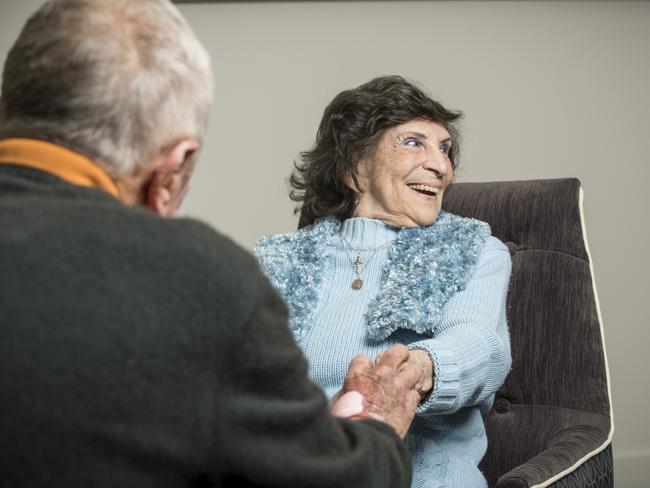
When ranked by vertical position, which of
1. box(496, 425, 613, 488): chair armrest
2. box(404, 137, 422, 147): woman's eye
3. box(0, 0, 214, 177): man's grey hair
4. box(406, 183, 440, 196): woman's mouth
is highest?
box(404, 137, 422, 147): woman's eye

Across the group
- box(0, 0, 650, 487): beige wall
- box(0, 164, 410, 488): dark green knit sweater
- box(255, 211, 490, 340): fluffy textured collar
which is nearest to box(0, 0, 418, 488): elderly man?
box(0, 164, 410, 488): dark green knit sweater

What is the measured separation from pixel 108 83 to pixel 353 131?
121 centimetres

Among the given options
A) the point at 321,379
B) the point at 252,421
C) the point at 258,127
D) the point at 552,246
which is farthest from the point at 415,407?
the point at 258,127

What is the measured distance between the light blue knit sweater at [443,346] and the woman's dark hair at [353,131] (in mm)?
196

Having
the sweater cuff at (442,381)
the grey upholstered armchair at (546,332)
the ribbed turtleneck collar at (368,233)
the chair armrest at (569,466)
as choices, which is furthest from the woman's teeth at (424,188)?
the chair armrest at (569,466)

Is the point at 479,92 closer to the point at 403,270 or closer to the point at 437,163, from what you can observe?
the point at 437,163

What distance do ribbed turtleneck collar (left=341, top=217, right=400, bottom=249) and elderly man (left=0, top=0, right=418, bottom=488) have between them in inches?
40.4

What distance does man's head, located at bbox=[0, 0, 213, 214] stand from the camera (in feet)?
3.00

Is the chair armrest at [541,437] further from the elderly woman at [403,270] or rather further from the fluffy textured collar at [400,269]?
the fluffy textured collar at [400,269]

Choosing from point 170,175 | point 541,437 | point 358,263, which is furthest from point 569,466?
point 170,175

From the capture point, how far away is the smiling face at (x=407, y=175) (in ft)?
6.49

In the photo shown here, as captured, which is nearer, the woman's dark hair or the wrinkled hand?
the wrinkled hand

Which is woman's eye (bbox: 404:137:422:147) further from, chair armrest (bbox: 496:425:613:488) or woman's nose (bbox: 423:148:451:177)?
chair armrest (bbox: 496:425:613:488)

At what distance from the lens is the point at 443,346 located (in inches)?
63.7
